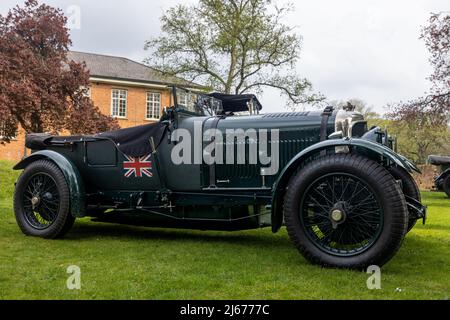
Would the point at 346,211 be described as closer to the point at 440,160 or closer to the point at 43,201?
the point at 43,201

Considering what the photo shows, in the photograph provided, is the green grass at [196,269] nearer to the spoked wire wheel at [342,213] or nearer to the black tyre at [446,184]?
the spoked wire wheel at [342,213]

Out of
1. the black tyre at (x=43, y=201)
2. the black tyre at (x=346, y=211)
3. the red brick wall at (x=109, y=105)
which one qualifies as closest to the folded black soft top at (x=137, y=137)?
the black tyre at (x=43, y=201)

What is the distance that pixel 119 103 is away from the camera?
3603cm

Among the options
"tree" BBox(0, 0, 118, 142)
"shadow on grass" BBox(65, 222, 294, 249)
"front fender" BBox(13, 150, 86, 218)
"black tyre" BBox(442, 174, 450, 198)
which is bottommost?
"shadow on grass" BBox(65, 222, 294, 249)

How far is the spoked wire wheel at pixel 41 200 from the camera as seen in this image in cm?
655

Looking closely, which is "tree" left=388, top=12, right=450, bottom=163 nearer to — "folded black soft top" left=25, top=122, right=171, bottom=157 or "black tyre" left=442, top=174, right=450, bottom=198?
"black tyre" left=442, top=174, right=450, bottom=198

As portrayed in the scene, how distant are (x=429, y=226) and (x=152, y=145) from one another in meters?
5.30

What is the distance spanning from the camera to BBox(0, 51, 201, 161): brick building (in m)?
34.6

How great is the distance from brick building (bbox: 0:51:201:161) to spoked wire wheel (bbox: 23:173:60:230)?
27.0m

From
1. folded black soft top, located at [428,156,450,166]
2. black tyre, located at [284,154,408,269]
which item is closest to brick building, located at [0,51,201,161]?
folded black soft top, located at [428,156,450,166]

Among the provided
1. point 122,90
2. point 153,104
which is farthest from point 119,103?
point 153,104

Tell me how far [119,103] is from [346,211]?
3327cm
